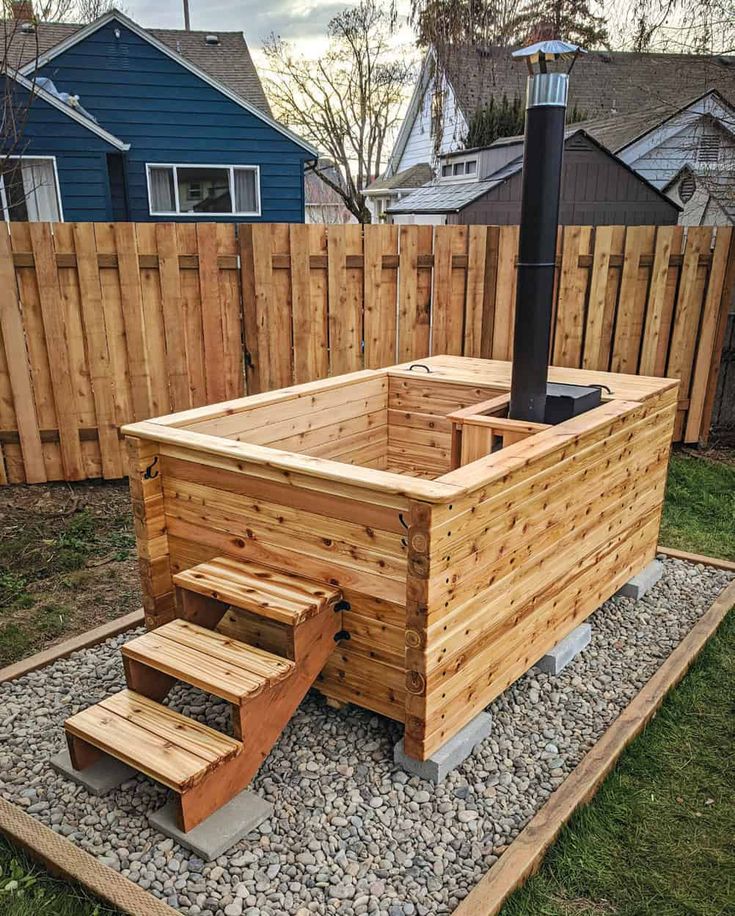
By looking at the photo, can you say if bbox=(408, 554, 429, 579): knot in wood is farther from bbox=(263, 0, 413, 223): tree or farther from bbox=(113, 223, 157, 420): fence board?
bbox=(263, 0, 413, 223): tree

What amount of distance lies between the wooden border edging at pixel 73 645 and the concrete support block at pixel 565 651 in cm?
201

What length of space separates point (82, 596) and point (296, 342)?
2557 mm

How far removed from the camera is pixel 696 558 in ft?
14.7

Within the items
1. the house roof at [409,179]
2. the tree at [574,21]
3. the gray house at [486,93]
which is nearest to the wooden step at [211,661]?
the tree at [574,21]

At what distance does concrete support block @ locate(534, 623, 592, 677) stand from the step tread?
1.56m

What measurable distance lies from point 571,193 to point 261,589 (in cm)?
1376

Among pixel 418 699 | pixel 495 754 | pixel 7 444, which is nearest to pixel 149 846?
pixel 418 699

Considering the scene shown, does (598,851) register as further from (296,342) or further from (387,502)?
(296,342)

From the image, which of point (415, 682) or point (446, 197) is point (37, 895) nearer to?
point (415, 682)

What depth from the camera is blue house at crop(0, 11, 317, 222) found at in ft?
38.3

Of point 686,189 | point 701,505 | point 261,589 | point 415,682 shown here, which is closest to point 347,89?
point 686,189

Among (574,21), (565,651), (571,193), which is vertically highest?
(574,21)

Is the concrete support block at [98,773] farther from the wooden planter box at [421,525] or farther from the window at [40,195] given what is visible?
the window at [40,195]

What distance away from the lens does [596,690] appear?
3223 mm
